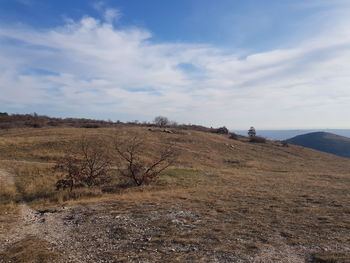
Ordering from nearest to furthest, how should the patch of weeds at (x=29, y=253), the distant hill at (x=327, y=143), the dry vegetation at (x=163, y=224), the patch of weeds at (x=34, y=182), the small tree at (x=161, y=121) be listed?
the patch of weeds at (x=29, y=253), the dry vegetation at (x=163, y=224), the patch of weeds at (x=34, y=182), the small tree at (x=161, y=121), the distant hill at (x=327, y=143)

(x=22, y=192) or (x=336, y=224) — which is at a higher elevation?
(x=336, y=224)

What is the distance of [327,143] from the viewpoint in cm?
12181

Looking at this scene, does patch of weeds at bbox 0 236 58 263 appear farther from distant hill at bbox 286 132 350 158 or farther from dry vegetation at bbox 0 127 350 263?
distant hill at bbox 286 132 350 158

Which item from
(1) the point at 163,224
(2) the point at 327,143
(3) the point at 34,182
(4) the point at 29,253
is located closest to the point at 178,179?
(3) the point at 34,182

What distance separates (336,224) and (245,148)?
1380 inches

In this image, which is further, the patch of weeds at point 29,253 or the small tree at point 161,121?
the small tree at point 161,121

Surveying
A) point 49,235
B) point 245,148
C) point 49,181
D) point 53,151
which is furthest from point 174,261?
point 245,148

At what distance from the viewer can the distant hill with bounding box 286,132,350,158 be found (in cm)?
11022

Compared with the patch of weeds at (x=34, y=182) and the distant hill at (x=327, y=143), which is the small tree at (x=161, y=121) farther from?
the distant hill at (x=327, y=143)

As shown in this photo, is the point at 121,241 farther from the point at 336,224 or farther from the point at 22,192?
the point at 22,192

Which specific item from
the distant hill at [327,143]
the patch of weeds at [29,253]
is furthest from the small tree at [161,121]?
the distant hill at [327,143]

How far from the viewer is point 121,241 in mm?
6320

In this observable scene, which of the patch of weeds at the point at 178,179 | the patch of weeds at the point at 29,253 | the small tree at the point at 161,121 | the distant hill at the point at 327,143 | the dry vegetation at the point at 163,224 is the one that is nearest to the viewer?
the patch of weeds at the point at 29,253

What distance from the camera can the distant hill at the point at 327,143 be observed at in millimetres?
110225
